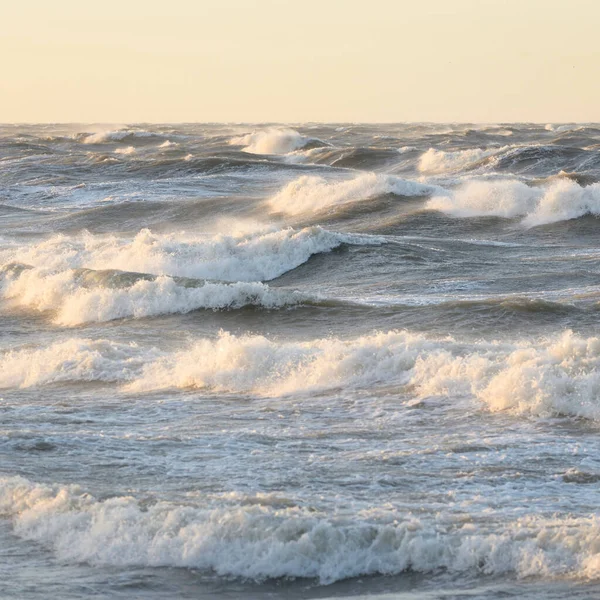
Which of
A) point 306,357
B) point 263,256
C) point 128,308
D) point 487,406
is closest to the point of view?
point 487,406

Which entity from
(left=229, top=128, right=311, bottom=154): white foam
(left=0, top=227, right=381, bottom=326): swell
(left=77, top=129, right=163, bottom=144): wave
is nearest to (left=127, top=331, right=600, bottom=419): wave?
(left=0, top=227, right=381, bottom=326): swell

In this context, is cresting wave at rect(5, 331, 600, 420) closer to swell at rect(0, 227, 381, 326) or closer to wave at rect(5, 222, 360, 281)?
swell at rect(0, 227, 381, 326)

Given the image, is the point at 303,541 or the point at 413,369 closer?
the point at 303,541

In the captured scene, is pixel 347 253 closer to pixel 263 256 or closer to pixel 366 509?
pixel 263 256

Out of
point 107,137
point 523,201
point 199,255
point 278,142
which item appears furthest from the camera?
point 107,137

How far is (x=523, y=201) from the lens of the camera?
1296 inches

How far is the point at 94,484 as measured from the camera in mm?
9289

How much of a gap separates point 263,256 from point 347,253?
1.88 m

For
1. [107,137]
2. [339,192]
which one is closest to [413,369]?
[339,192]

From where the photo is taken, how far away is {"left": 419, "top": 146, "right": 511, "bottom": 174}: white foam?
51219 millimetres

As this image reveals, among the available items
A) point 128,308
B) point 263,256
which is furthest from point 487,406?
point 263,256

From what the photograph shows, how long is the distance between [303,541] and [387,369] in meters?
5.57

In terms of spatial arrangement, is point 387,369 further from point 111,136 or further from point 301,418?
point 111,136

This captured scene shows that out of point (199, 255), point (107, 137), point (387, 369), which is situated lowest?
point (387, 369)
